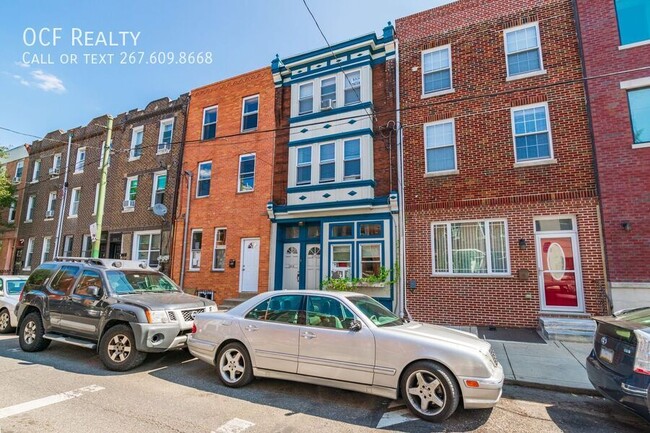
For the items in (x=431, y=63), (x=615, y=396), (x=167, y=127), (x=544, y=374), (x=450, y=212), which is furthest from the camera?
(x=167, y=127)

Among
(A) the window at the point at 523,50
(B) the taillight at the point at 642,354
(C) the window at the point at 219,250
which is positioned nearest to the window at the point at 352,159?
(A) the window at the point at 523,50

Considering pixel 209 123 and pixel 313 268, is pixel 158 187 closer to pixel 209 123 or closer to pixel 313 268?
pixel 209 123

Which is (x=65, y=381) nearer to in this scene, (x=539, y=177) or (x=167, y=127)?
(x=539, y=177)

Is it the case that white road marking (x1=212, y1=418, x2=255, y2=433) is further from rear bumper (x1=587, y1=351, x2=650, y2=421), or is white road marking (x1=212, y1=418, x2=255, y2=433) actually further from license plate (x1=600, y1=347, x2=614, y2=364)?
license plate (x1=600, y1=347, x2=614, y2=364)

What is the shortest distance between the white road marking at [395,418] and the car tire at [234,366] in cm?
221

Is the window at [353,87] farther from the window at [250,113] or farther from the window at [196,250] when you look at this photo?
the window at [196,250]

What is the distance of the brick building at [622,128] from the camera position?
341 inches

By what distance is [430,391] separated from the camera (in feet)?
14.9

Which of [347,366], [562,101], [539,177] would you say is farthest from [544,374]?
[562,101]

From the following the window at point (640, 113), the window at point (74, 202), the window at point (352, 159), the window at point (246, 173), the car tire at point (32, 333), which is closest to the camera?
the car tire at point (32, 333)

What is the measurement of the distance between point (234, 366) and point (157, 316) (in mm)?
1878

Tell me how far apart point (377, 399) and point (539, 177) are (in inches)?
318

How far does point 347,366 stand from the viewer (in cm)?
496

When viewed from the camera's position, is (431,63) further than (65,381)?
Yes
